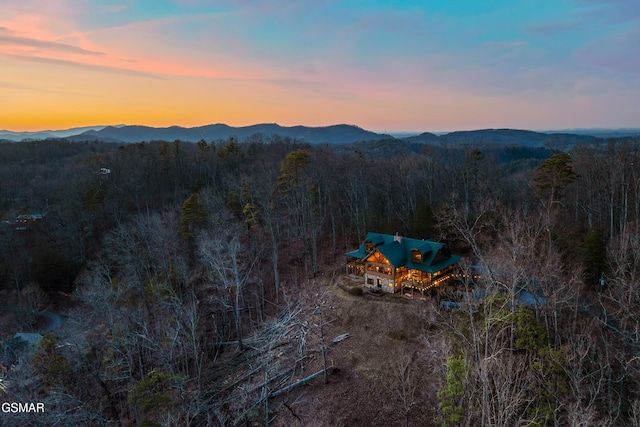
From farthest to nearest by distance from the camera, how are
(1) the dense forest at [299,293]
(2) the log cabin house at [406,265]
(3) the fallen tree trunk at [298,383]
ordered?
1. (2) the log cabin house at [406,265]
2. (3) the fallen tree trunk at [298,383]
3. (1) the dense forest at [299,293]

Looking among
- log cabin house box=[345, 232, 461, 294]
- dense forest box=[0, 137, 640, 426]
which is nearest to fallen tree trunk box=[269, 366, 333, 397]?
dense forest box=[0, 137, 640, 426]

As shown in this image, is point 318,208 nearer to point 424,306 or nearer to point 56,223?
point 424,306

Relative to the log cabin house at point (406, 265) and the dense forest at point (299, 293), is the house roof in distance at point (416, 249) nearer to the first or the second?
the log cabin house at point (406, 265)

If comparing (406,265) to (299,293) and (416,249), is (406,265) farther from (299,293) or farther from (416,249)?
(299,293)

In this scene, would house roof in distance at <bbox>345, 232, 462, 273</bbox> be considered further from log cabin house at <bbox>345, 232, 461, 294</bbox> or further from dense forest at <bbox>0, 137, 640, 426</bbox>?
dense forest at <bbox>0, 137, 640, 426</bbox>

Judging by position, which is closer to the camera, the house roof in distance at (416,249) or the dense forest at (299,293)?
the dense forest at (299,293)

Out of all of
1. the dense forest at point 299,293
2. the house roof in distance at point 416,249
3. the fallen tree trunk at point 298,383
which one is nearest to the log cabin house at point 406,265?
the house roof in distance at point 416,249
